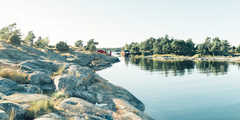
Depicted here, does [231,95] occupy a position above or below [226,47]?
below

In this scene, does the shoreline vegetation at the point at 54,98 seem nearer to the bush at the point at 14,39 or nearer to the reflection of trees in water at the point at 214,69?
the bush at the point at 14,39

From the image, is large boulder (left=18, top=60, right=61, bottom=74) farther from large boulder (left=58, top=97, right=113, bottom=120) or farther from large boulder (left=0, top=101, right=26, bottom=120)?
large boulder (left=0, top=101, right=26, bottom=120)

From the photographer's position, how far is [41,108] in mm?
7613

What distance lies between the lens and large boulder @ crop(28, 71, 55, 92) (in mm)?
12875

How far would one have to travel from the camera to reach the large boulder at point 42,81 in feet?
42.2

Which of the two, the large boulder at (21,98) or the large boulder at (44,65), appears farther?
the large boulder at (44,65)

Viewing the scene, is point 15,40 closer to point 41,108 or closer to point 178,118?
point 41,108

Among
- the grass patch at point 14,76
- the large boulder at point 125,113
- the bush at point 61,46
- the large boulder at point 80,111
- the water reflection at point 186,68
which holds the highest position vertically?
the bush at point 61,46

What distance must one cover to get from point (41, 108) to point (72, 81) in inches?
242

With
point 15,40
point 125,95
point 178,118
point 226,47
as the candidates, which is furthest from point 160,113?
point 226,47

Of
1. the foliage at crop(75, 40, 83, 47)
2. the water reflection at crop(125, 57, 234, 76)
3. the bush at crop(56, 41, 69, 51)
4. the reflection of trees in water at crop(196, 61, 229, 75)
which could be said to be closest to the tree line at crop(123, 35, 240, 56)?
the water reflection at crop(125, 57, 234, 76)

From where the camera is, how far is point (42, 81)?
13.5 m

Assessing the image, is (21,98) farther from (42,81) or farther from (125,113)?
(125,113)

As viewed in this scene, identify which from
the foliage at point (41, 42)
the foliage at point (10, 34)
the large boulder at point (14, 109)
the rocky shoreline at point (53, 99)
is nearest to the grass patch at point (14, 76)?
the rocky shoreline at point (53, 99)
